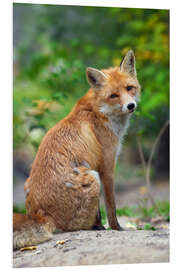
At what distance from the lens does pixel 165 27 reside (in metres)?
9.27

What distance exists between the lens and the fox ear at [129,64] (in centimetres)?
471

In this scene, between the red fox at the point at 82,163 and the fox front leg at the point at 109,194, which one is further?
the fox front leg at the point at 109,194

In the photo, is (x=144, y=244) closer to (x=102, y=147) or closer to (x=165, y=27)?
(x=102, y=147)

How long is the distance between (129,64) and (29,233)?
2474mm

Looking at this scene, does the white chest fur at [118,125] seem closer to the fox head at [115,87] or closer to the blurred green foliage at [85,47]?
the fox head at [115,87]

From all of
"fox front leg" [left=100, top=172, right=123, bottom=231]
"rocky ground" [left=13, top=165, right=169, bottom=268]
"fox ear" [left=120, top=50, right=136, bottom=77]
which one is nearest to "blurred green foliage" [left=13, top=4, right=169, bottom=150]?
"fox ear" [left=120, top=50, right=136, bottom=77]

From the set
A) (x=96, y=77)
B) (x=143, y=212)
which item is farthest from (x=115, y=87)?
(x=143, y=212)

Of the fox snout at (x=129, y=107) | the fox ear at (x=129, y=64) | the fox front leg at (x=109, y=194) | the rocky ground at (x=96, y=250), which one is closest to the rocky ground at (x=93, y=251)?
the rocky ground at (x=96, y=250)

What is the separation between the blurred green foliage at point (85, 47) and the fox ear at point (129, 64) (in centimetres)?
212

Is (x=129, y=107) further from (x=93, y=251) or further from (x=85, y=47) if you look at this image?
(x=85, y=47)

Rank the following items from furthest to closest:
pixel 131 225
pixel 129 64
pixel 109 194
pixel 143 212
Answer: pixel 143 212 < pixel 131 225 < pixel 129 64 < pixel 109 194

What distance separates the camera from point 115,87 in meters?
4.62

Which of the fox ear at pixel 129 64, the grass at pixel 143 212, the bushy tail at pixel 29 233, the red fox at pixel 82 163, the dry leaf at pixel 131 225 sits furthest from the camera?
the grass at pixel 143 212
